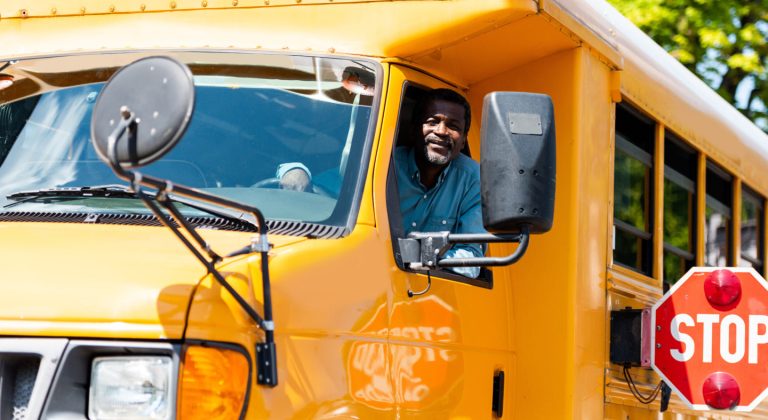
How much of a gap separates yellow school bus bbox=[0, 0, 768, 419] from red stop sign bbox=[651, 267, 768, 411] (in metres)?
0.23

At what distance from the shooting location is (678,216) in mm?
6430

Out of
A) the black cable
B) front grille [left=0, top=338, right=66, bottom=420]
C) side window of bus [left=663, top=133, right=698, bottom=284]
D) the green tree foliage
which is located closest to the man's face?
the black cable

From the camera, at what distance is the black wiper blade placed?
153 inches

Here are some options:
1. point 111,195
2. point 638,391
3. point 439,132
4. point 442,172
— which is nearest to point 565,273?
point 442,172

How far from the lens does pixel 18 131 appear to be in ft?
15.0

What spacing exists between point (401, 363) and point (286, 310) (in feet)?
1.89

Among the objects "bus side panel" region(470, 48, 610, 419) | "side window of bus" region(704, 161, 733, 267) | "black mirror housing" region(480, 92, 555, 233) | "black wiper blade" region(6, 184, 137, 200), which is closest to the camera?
"black mirror housing" region(480, 92, 555, 233)

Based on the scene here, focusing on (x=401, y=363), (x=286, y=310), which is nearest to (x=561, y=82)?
(x=401, y=363)

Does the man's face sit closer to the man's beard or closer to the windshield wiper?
the man's beard

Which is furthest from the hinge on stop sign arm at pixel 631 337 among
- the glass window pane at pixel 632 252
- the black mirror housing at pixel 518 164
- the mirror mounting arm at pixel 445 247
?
the black mirror housing at pixel 518 164

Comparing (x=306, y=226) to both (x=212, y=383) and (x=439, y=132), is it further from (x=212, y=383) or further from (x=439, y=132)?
(x=439, y=132)

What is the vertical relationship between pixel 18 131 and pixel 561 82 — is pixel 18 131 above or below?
below

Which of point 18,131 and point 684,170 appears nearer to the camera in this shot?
point 18,131

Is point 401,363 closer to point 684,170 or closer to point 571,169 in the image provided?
point 571,169
